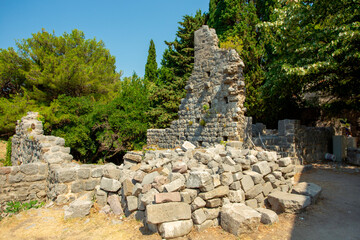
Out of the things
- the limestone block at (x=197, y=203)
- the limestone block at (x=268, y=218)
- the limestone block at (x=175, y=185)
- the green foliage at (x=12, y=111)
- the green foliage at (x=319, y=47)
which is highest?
the green foliage at (x=319, y=47)

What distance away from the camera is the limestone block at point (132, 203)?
13.5 feet

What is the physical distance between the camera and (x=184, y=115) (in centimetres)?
1157

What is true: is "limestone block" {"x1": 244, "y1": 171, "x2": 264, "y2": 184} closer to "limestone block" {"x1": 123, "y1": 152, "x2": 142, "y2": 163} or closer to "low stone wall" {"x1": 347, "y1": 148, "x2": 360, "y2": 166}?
"limestone block" {"x1": 123, "y1": 152, "x2": 142, "y2": 163}

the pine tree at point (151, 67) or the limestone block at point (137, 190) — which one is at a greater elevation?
the pine tree at point (151, 67)

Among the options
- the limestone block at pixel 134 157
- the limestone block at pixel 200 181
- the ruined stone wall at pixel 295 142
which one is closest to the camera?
the limestone block at pixel 200 181

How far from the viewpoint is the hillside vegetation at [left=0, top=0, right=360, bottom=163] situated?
9078 millimetres

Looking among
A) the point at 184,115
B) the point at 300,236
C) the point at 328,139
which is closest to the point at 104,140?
the point at 184,115

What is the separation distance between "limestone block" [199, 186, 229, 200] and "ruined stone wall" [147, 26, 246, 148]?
5289 millimetres

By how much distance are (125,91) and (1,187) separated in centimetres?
1167

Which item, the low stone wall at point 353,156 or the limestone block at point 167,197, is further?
the low stone wall at point 353,156

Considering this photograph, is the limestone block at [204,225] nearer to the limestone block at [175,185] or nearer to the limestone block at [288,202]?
the limestone block at [175,185]

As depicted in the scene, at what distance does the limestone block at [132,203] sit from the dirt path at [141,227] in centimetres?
22

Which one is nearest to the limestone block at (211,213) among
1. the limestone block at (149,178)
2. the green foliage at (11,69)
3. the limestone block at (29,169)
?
the limestone block at (149,178)

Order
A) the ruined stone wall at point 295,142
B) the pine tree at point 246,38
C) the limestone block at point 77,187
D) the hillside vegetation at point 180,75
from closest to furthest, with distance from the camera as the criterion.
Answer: the limestone block at point 77,187
the hillside vegetation at point 180,75
the ruined stone wall at point 295,142
the pine tree at point 246,38
